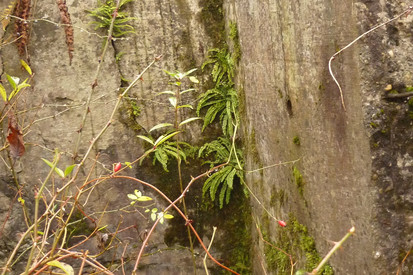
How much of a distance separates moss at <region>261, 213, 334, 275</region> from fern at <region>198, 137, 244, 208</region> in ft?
1.90

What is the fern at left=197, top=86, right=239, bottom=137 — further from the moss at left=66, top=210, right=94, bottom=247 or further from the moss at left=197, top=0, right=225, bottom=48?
the moss at left=66, top=210, right=94, bottom=247

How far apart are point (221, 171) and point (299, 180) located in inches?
53.7

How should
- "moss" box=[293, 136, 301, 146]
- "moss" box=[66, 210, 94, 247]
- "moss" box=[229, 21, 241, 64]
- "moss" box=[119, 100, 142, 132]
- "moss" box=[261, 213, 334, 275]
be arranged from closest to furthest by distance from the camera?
1. "moss" box=[261, 213, 334, 275]
2. "moss" box=[293, 136, 301, 146]
3. "moss" box=[229, 21, 241, 64]
4. "moss" box=[66, 210, 94, 247]
5. "moss" box=[119, 100, 142, 132]

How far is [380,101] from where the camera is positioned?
271 cm

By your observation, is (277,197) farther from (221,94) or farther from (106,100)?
(106,100)

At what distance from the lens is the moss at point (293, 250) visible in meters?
3.43

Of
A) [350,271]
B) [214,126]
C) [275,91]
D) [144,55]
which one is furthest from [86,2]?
[350,271]

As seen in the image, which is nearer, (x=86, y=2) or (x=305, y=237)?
(x=305, y=237)

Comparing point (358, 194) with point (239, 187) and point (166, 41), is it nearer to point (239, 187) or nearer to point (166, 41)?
point (239, 187)

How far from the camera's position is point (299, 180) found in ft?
11.7

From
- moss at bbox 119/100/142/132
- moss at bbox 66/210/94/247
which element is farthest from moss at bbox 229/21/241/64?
moss at bbox 66/210/94/247

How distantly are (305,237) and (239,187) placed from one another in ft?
4.86

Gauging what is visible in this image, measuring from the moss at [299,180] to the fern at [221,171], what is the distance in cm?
112

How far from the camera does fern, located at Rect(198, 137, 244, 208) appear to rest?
15.7 feet
